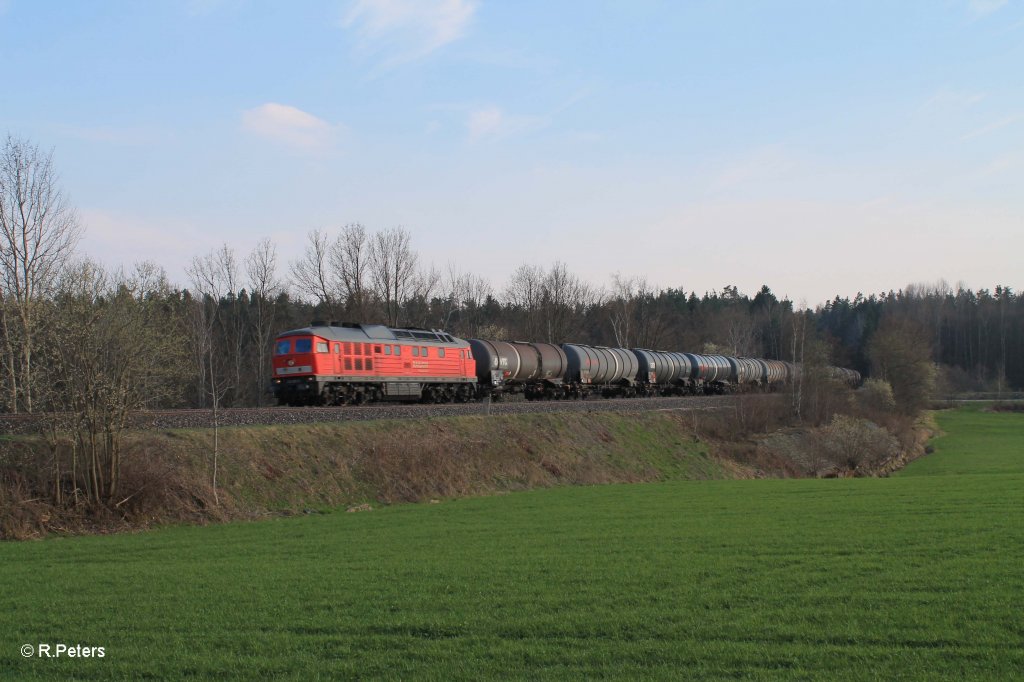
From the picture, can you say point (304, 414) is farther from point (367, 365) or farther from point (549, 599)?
point (549, 599)

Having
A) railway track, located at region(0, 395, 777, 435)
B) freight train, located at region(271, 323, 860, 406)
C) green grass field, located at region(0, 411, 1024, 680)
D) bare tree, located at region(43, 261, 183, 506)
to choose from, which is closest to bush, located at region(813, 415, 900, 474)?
freight train, located at region(271, 323, 860, 406)

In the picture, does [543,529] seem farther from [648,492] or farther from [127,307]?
[127,307]

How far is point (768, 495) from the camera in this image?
23.0 m

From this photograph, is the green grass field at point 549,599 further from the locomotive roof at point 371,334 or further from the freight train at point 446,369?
the locomotive roof at point 371,334

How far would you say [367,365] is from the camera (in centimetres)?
3388

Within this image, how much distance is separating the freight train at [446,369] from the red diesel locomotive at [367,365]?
43mm

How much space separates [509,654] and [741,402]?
145 feet

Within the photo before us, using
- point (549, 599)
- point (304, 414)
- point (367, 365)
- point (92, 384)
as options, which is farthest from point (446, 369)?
point (549, 599)

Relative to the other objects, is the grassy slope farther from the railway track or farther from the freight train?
the freight train

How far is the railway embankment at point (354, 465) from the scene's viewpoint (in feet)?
61.0

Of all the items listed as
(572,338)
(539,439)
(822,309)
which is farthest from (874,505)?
(822,309)

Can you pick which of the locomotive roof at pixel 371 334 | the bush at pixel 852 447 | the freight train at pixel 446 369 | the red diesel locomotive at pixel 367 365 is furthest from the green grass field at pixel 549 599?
the bush at pixel 852 447

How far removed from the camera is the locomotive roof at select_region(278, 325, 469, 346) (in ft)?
105

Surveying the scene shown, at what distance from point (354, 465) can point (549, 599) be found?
15940mm
